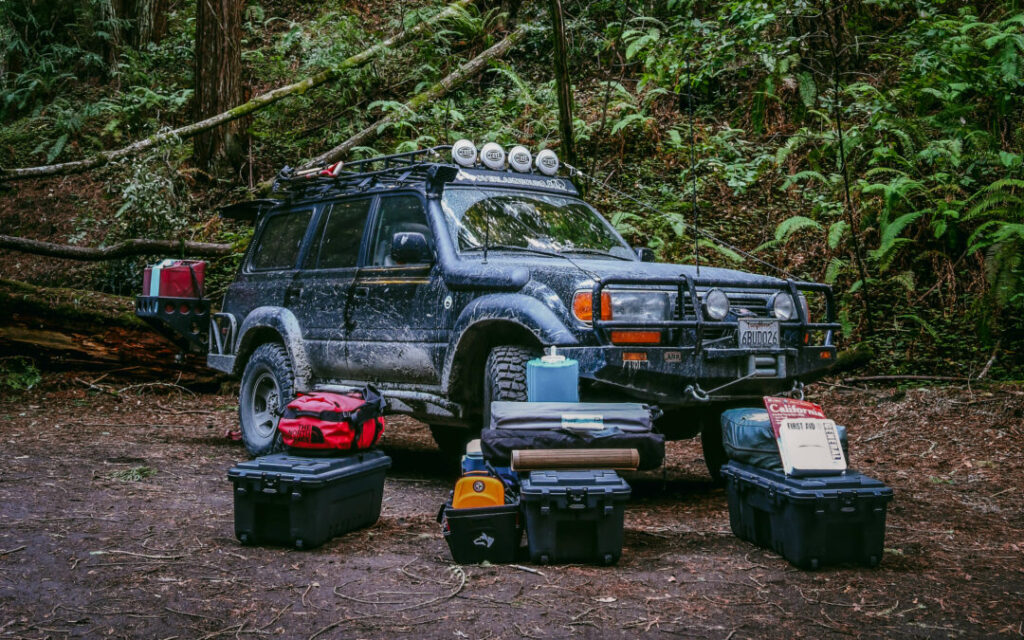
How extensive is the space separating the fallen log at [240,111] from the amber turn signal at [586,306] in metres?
9.23

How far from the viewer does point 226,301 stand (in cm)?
805

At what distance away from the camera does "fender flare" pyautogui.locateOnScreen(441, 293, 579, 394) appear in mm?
4945

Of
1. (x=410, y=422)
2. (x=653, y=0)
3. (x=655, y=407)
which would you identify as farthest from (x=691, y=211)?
(x=655, y=407)

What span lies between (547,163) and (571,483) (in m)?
3.55

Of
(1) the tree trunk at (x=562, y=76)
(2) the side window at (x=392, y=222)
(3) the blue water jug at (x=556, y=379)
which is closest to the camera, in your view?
(3) the blue water jug at (x=556, y=379)

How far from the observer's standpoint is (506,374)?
199 inches

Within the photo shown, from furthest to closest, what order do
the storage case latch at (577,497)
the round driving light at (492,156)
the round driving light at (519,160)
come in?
the round driving light at (519,160), the round driving light at (492,156), the storage case latch at (577,497)

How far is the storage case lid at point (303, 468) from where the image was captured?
4.26 m

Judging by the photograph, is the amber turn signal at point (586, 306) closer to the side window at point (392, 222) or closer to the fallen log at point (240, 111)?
the side window at point (392, 222)

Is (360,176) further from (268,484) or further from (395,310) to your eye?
(268,484)

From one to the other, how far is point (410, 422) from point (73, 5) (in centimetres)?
1464

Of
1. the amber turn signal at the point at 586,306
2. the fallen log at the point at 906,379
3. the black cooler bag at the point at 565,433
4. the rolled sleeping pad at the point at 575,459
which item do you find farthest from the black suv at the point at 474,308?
the fallen log at the point at 906,379

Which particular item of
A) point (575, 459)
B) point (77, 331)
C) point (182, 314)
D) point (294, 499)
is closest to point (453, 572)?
point (575, 459)

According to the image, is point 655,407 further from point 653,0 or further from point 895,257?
point 653,0
